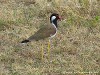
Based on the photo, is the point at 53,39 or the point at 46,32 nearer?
the point at 46,32

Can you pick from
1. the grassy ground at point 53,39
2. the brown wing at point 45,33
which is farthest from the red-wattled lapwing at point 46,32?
the grassy ground at point 53,39

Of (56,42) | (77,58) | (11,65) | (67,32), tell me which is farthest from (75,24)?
(11,65)

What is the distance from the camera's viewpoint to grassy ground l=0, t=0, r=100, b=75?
5.88 metres

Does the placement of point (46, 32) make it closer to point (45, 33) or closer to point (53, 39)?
point (45, 33)

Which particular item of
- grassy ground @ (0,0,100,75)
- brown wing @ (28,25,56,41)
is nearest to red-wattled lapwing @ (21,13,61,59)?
brown wing @ (28,25,56,41)

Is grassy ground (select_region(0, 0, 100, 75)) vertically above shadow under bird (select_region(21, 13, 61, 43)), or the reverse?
shadow under bird (select_region(21, 13, 61, 43))

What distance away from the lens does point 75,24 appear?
743cm

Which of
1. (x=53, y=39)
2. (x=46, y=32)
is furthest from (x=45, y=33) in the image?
(x=53, y=39)

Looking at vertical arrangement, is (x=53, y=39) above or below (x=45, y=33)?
below

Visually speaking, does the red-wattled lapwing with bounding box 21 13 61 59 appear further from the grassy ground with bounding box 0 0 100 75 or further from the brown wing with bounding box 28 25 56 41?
the grassy ground with bounding box 0 0 100 75

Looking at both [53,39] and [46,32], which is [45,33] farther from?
[53,39]

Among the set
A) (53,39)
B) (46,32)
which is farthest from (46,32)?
(53,39)

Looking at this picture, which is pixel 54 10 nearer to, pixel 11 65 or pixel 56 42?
pixel 56 42

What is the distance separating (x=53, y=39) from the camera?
6.91 metres
